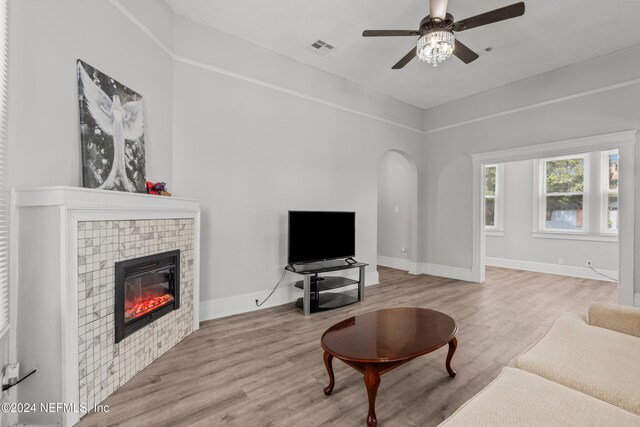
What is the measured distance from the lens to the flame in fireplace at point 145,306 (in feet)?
7.29

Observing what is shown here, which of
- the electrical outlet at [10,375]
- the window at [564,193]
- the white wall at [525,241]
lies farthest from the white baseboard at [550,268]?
the electrical outlet at [10,375]

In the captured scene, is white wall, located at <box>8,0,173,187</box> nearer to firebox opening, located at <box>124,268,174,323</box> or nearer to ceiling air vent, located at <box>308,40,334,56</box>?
firebox opening, located at <box>124,268,174,323</box>

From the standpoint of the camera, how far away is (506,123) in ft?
16.1

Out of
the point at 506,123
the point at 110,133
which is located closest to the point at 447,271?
the point at 506,123

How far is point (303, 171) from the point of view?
4.20m

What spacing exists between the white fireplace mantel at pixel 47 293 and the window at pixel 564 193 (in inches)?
309

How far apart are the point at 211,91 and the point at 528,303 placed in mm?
5005

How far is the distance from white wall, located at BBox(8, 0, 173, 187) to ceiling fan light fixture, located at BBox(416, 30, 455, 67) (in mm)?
2578

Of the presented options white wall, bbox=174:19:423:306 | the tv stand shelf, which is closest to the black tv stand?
the tv stand shelf

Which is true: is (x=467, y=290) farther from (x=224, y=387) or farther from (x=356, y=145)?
(x=224, y=387)

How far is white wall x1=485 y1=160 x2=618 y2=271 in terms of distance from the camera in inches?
226

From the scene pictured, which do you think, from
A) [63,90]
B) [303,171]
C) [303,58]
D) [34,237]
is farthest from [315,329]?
[303,58]

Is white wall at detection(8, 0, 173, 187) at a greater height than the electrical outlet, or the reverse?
white wall at detection(8, 0, 173, 187)

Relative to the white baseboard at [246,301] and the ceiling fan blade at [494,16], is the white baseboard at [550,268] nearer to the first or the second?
the white baseboard at [246,301]
